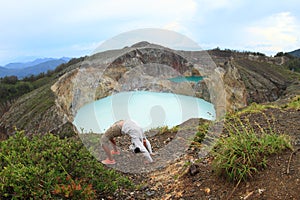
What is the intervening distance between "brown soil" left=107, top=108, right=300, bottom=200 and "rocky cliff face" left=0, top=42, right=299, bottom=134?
2.30 meters

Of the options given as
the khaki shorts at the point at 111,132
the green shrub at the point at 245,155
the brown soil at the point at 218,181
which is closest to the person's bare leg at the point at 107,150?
the khaki shorts at the point at 111,132

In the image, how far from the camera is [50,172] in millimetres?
3504

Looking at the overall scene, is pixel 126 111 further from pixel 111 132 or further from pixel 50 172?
pixel 50 172

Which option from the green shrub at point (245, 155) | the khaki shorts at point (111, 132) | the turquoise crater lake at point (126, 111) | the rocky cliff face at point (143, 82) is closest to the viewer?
the green shrub at point (245, 155)

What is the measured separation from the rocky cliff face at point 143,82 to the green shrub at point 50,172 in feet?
8.47

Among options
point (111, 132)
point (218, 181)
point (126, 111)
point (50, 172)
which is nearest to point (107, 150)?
point (111, 132)

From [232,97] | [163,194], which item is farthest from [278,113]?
[232,97]

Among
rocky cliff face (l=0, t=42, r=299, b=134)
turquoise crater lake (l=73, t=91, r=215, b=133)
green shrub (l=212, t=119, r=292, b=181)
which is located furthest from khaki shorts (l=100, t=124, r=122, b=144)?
green shrub (l=212, t=119, r=292, b=181)

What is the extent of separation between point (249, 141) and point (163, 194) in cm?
150

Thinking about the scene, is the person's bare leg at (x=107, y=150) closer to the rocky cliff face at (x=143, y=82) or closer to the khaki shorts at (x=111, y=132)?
the khaki shorts at (x=111, y=132)

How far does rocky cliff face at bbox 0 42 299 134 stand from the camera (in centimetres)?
790

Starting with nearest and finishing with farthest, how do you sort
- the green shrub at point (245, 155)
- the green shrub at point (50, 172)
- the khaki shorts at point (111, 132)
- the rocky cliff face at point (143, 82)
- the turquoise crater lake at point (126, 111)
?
the green shrub at point (50, 172)
the green shrub at point (245, 155)
the khaki shorts at point (111, 132)
the turquoise crater lake at point (126, 111)
the rocky cliff face at point (143, 82)

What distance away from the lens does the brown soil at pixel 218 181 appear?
11.3ft

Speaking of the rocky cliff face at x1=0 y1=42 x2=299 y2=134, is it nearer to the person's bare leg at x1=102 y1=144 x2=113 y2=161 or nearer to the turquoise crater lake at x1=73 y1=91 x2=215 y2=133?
the turquoise crater lake at x1=73 y1=91 x2=215 y2=133
